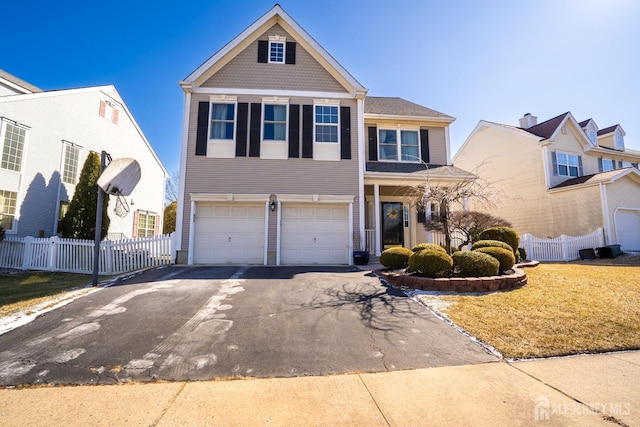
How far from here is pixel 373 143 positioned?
13.8 metres

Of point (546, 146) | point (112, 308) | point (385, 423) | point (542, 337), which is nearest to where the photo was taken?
point (385, 423)

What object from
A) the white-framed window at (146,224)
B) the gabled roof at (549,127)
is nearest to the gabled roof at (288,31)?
the white-framed window at (146,224)

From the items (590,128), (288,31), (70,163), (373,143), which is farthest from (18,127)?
(590,128)

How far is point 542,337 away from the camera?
427cm

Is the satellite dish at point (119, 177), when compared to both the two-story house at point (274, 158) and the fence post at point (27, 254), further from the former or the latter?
the fence post at point (27, 254)

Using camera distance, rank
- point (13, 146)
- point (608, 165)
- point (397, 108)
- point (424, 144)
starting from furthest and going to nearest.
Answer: point (608, 165), point (397, 108), point (424, 144), point (13, 146)

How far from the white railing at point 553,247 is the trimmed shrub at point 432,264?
8193 millimetres

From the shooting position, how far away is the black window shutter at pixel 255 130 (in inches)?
449

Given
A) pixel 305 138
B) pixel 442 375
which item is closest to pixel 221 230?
pixel 305 138

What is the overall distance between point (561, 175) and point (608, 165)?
5.85 meters

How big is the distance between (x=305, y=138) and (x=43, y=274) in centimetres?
993

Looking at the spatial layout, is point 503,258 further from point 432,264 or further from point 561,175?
point 561,175

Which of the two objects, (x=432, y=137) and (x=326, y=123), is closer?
(x=326, y=123)

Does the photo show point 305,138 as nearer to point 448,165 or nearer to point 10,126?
point 448,165
